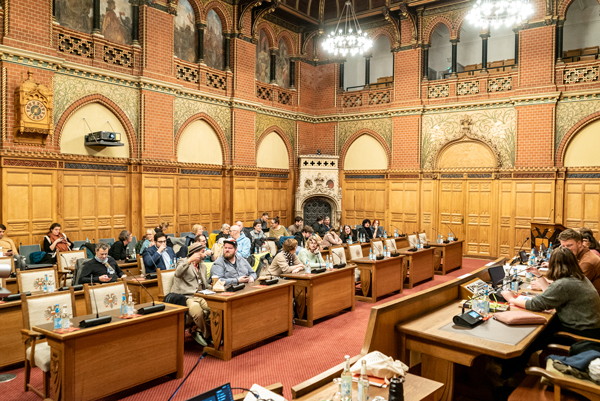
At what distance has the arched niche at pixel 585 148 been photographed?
12.5m

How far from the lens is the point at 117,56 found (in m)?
11.1

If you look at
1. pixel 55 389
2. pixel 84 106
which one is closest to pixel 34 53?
pixel 84 106

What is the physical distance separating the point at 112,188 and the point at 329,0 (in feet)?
35.1

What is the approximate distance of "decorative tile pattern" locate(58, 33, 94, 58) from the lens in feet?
33.1

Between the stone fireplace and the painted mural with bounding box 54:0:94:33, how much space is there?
821 cm

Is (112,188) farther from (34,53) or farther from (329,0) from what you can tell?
(329,0)

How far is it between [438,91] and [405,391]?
1361 centimetres

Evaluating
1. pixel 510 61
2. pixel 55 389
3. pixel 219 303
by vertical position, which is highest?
pixel 510 61

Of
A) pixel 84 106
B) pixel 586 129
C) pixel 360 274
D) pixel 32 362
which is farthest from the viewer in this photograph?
pixel 586 129

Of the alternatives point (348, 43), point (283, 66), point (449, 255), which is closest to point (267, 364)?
point (449, 255)

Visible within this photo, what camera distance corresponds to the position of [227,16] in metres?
14.0

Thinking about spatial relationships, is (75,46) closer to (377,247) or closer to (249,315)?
(249,315)

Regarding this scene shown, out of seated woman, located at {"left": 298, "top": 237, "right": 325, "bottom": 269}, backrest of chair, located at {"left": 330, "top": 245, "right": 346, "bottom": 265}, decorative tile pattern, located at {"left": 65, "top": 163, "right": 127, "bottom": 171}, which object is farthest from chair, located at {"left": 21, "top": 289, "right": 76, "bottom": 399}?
decorative tile pattern, located at {"left": 65, "top": 163, "right": 127, "bottom": 171}

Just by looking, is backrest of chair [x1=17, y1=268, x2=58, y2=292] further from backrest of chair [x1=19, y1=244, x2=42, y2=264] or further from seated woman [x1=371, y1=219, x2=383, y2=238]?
seated woman [x1=371, y1=219, x2=383, y2=238]
